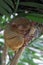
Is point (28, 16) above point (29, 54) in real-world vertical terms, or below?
above

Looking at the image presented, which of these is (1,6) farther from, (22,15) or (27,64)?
(27,64)

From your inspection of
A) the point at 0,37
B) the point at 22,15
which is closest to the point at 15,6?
the point at 22,15

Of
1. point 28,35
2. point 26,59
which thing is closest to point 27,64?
point 26,59

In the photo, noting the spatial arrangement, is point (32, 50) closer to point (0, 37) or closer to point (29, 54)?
point (29, 54)

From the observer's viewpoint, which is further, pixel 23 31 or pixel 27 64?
pixel 27 64
